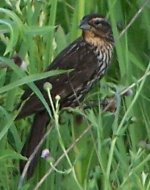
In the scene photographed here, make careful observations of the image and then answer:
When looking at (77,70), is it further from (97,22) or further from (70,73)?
(97,22)

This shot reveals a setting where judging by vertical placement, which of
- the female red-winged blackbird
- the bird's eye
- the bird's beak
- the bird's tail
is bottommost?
the bird's tail

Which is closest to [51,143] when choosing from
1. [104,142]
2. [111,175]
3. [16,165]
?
[16,165]

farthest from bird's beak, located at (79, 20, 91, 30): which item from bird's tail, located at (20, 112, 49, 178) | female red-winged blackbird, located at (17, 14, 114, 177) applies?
bird's tail, located at (20, 112, 49, 178)

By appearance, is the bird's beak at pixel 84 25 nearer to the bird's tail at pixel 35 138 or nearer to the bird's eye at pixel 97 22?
the bird's eye at pixel 97 22

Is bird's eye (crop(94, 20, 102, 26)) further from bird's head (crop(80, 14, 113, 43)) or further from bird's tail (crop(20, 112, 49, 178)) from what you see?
bird's tail (crop(20, 112, 49, 178))

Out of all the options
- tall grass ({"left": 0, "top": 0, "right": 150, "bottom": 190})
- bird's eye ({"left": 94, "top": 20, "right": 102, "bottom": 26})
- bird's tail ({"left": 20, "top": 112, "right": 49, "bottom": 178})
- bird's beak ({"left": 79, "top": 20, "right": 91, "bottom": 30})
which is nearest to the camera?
tall grass ({"left": 0, "top": 0, "right": 150, "bottom": 190})

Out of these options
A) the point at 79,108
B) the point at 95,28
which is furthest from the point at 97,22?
the point at 79,108

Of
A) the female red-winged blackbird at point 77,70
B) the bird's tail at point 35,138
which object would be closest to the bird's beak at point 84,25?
the female red-winged blackbird at point 77,70
